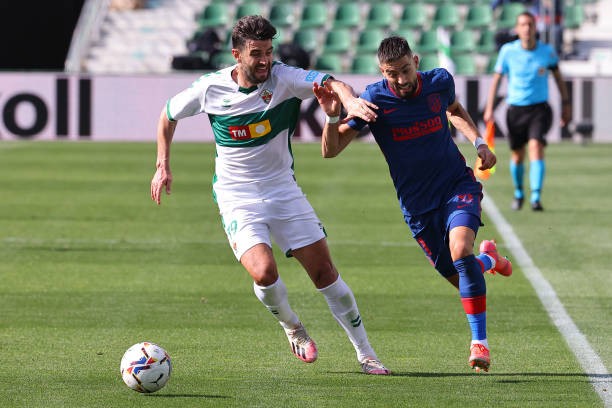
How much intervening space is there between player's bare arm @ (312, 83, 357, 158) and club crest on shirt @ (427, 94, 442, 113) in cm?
47

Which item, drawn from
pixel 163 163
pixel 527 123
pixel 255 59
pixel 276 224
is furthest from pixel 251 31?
pixel 527 123

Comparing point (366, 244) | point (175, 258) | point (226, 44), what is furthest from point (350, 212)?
point (226, 44)

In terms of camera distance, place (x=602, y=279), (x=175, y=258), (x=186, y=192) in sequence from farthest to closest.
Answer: (x=186, y=192)
(x=175, y=258)
(x=602, y=279)

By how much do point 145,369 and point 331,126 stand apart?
1.71 metres

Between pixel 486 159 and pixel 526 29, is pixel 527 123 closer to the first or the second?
pixel 526 29

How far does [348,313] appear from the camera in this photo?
743cm

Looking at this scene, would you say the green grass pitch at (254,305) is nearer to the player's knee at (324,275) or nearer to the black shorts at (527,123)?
the player's knee at (324,275)

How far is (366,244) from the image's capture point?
12844 millimetres

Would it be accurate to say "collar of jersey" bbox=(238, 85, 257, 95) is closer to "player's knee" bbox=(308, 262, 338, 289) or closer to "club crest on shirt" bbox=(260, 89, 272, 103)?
"club crest on shirt" bbox=(260, 89, 272, 103)

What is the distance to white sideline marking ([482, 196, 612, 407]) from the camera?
709 cm

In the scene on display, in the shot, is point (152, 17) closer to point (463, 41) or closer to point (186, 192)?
point (463, 41)

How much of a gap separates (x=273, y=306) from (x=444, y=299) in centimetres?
276

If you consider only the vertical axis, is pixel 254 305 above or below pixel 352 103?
below

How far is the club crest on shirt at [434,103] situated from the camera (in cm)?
750
